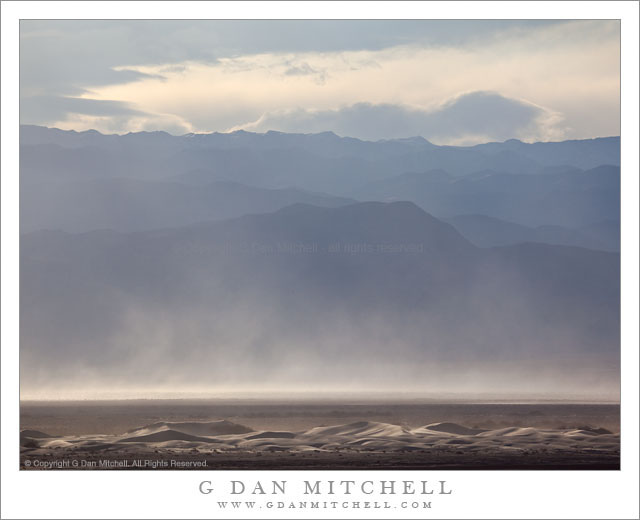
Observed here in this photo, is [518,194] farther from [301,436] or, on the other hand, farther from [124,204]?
[124,204]

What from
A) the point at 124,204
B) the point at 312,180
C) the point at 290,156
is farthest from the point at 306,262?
the point at 124,204

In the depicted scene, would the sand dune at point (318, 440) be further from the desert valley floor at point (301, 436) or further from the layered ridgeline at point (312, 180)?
the layered ridgeline at point (312, 180)

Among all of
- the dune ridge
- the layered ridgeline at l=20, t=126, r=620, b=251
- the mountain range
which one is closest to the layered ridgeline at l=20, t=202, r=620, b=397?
the mountain range

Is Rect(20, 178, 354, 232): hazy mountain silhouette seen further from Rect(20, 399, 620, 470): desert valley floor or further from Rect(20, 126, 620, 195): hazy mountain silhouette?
Rect(20, 399, 620, 470): desert valley floor

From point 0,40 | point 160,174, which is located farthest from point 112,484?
point 0,40

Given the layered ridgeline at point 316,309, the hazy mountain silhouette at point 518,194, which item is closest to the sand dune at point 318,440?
the layered ridgeline at point 316,309
